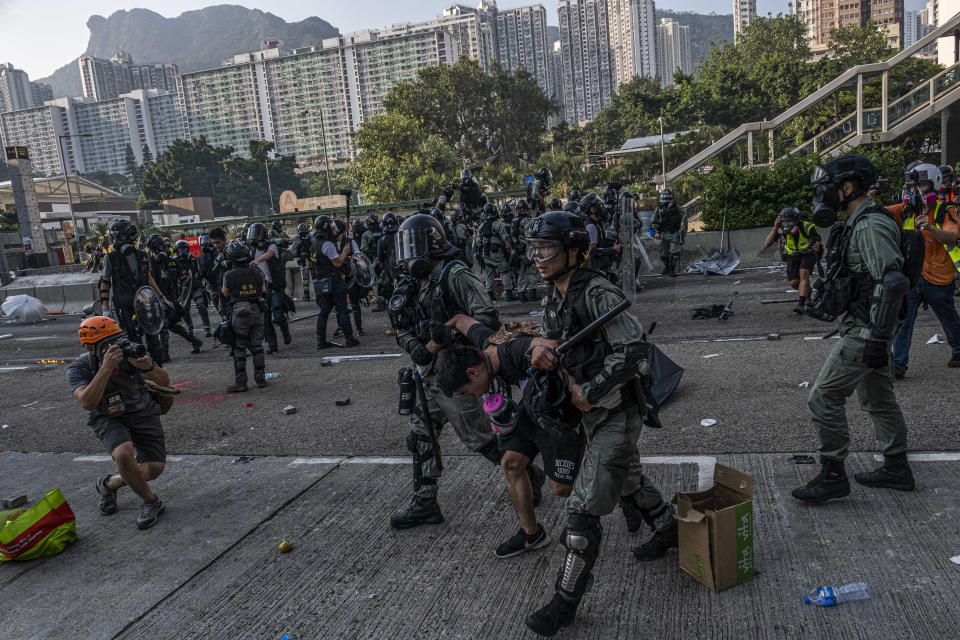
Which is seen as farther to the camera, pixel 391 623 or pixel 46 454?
pixel 46 454

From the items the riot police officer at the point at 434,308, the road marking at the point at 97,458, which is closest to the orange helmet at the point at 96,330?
the road marking at the point at 97,458

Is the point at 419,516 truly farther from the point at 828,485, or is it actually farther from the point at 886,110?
the point at 886,110

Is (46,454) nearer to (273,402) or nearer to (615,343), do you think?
(273,402)

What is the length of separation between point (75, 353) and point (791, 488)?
1301 centimetres

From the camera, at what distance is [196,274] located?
13375mm

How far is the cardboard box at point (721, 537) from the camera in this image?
3.25m

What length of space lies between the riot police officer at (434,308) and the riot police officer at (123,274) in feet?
22.0

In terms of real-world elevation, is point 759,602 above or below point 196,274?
below

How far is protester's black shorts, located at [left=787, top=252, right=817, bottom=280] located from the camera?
9.72 metres

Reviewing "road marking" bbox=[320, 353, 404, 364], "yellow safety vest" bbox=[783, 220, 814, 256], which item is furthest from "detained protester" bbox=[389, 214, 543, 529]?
"yellow safety vest" bbox=[783, 220, 814, 256]

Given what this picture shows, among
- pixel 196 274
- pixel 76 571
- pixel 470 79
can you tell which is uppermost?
pixel 470 79

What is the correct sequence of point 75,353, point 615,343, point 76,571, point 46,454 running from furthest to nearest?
point 75,353, point 46,454, point 76,571, point 615,343

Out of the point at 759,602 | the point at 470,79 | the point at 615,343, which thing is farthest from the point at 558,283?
the point at 470,79

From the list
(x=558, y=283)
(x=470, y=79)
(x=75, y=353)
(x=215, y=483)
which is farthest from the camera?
(x=470, y=79)
